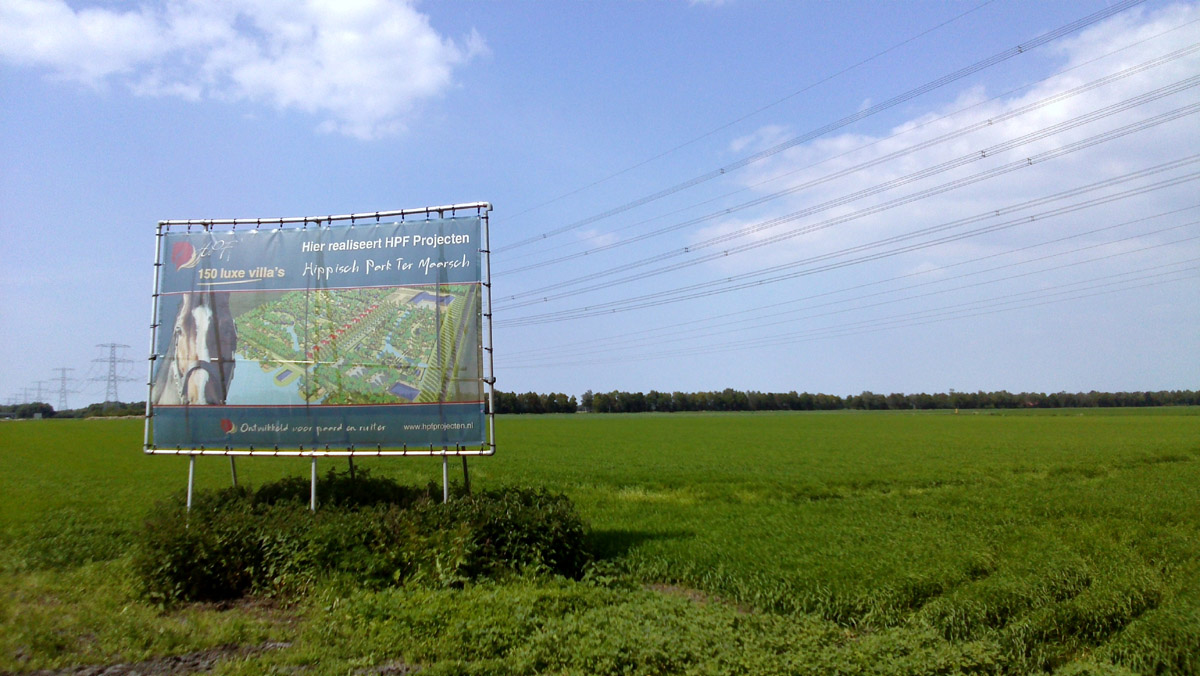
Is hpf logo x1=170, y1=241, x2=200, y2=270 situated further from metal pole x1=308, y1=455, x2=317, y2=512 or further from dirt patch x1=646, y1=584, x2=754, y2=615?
dirt patch x1=646, y1=584, x2=754, y2=615

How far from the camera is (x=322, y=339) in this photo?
995cm

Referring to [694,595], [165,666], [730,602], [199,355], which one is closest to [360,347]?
[199,355]

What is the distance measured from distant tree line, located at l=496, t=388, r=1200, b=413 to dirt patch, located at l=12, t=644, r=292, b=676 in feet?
356

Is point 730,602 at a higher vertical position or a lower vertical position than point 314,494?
lower

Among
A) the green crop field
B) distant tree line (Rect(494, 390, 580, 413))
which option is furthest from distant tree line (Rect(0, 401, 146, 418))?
the green crop field

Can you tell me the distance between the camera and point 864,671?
5547 mm

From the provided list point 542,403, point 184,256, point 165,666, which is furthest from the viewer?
point 542,403

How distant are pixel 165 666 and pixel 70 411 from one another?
140m

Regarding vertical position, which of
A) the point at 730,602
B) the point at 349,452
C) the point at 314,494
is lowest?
the point at 730,602

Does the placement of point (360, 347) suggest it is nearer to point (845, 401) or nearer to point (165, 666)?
point (165, 666)

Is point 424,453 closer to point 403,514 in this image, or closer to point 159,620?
point 403,514

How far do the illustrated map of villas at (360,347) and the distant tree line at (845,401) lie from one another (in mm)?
104790

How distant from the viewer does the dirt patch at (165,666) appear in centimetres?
564

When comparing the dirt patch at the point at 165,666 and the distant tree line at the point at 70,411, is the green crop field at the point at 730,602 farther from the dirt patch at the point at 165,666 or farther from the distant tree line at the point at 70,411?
the distant tree line at the point at 70,411
